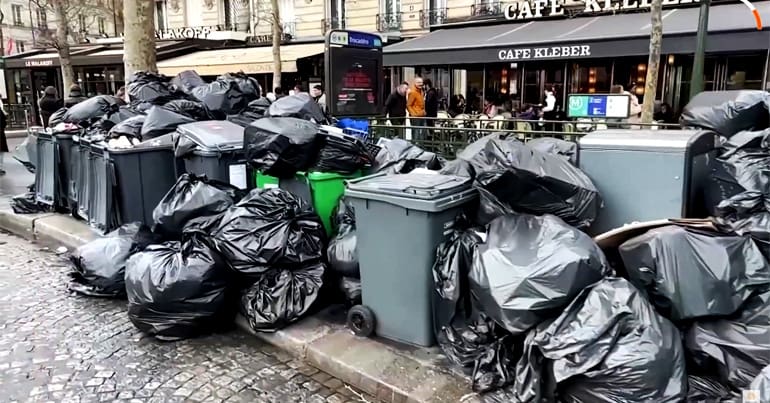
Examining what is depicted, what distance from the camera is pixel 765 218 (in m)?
2.63

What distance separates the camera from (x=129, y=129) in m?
5.46

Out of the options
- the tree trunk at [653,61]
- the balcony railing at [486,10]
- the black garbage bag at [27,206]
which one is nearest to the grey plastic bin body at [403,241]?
the black garbage bag at [27,206]

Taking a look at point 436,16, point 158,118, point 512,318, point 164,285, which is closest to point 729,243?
point 512,318

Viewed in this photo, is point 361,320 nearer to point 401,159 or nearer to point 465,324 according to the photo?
point 465,324

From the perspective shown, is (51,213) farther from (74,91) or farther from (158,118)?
(74,91)

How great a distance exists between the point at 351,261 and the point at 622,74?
1143 centimetres

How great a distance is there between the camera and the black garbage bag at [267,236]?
3557mm

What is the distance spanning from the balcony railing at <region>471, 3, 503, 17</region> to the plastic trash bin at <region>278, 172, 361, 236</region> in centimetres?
1278

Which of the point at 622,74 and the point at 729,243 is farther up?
the point at 622,74

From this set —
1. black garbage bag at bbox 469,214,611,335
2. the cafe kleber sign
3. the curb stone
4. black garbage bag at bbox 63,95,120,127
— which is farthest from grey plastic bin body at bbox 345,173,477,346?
the cafe kleber sign

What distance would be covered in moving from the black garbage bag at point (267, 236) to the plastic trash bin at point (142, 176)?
1.78 meters

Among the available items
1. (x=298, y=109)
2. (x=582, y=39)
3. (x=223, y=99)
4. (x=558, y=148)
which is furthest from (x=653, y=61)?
(x=223, y=99)

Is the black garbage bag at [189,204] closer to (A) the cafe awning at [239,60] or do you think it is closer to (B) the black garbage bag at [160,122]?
(B) the black garbage bag at [160,122]

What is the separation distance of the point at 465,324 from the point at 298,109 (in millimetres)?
3066
